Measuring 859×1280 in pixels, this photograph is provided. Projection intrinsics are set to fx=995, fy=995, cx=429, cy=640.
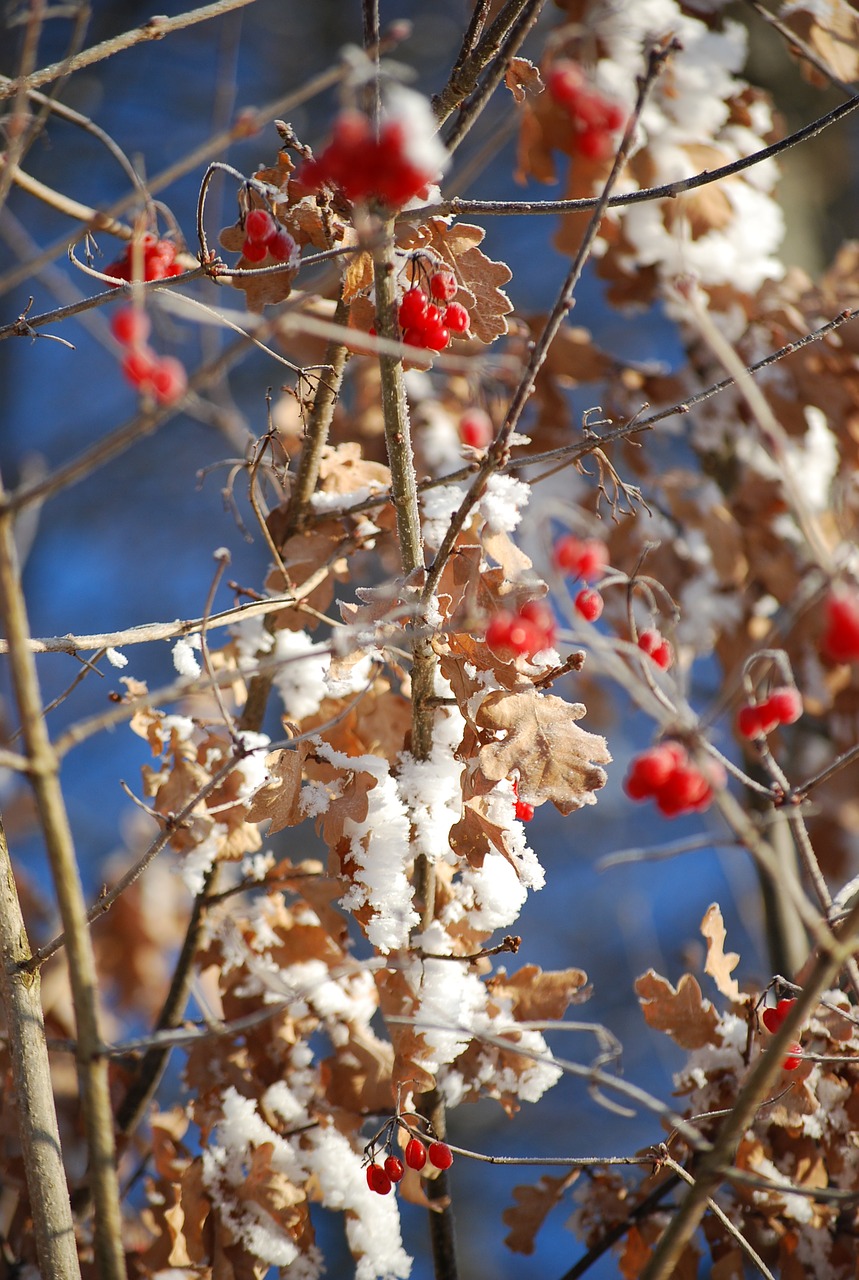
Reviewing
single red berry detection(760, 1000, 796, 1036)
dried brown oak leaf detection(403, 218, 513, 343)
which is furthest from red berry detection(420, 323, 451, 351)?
single red berry detection(760, 1000, 796, 1036)

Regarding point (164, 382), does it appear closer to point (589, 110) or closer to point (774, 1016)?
point (589, 110)

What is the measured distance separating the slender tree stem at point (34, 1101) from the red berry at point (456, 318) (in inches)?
27.1

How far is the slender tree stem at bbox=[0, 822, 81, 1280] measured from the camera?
2.96 feet

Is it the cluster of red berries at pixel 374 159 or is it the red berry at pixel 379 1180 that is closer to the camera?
the cluster of red berries at pixel 374 159

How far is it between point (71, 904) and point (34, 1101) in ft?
1.36

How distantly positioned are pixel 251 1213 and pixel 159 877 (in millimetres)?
1979

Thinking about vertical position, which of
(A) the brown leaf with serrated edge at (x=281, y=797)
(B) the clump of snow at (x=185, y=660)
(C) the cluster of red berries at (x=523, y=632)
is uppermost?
(B) the clump of snow at (x=185, y=660)

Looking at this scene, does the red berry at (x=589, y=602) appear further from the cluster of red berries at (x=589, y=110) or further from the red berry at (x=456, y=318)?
the cluster of red berries at (x=589, y=110)

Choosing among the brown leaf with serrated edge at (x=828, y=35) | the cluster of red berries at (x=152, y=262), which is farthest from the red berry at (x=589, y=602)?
the brown leaf with serrated edge at (x=828, y=35)

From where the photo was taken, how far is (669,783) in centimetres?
75

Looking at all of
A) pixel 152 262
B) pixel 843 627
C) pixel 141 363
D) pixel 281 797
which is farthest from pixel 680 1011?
pixel 152 262

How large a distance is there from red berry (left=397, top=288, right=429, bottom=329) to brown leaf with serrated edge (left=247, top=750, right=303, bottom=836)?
44 cm

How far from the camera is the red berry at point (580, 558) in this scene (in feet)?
2.83

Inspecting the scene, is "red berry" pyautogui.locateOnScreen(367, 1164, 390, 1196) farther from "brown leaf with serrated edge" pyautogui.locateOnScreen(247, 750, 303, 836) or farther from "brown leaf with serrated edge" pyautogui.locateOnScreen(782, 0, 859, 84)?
"brown leaf with serrated edge" pyautogui.locateOnScreen(782, 0, 859, 84)
